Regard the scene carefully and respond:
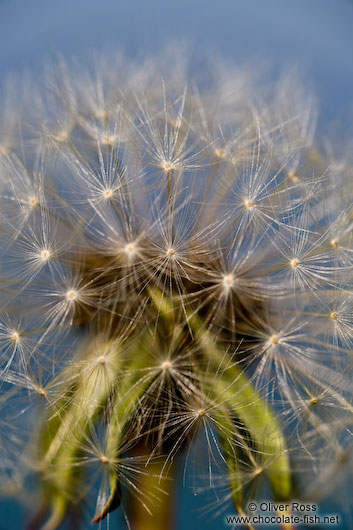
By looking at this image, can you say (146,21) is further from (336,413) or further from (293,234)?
(336,413)

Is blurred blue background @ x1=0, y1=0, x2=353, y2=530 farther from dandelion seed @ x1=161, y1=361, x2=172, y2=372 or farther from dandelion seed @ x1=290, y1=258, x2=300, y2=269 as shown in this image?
dandelion seed @ x1=161, y1=361, x2=172, y2=372

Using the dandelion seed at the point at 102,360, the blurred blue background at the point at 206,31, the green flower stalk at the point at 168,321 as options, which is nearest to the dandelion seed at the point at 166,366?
the green flower stalk at the point at 168,321

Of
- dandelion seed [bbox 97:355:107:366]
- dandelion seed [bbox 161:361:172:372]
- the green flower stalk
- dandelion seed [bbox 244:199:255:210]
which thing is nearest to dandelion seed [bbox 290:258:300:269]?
the green flower stalk

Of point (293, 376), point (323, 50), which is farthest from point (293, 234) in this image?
point (323, 50)

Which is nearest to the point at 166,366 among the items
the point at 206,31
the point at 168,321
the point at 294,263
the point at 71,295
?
the point at 168,321

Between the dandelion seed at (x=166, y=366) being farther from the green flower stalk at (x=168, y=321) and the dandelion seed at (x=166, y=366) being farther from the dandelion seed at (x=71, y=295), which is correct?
the dandelion seed at (x=71, y=295)
